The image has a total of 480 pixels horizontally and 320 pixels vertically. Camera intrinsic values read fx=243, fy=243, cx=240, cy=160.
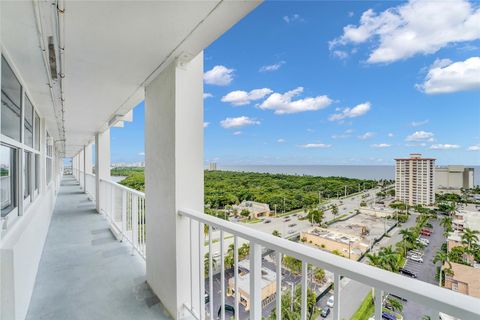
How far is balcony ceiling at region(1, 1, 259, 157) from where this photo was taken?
4.68 feet

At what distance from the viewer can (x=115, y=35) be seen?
5.74 ft

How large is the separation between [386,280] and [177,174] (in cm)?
161

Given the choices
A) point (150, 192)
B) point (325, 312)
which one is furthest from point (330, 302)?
point (150, 192)

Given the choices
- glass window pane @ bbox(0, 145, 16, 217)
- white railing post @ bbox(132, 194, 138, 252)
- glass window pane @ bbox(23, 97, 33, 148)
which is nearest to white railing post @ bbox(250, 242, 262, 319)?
glass window pane @ bbox(0, 145, 16, 217)

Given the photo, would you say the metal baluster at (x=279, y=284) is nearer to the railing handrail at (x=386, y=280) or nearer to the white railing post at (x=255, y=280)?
the railing handrail at (x=386, y=280)

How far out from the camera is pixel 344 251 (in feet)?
3.42

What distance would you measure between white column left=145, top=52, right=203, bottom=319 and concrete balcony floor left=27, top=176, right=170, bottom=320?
0.28 meters

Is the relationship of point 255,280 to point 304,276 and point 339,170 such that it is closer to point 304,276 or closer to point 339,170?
point 304,276

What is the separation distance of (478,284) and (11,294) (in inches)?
95.3

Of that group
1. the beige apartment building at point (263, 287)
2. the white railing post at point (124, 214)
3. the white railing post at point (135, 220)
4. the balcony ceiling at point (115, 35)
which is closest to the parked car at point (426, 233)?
the beige apartment building at point (263, 287)

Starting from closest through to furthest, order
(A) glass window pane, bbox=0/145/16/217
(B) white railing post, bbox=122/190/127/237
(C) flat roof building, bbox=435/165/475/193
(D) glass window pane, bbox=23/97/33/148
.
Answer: (C) flat roof building, bbox=435/165/475/193 < (A) glass window pane, bbox=0/145/16/217 < (D) glass window pane, bbox=23/97/33/148 < (B) white railing post, bbox=122/190/127/237

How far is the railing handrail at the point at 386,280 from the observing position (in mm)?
623

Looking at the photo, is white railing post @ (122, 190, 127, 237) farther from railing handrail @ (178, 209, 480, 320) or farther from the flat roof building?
the flat roof building

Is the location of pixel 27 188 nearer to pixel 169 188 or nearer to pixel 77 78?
pixel 77 78
